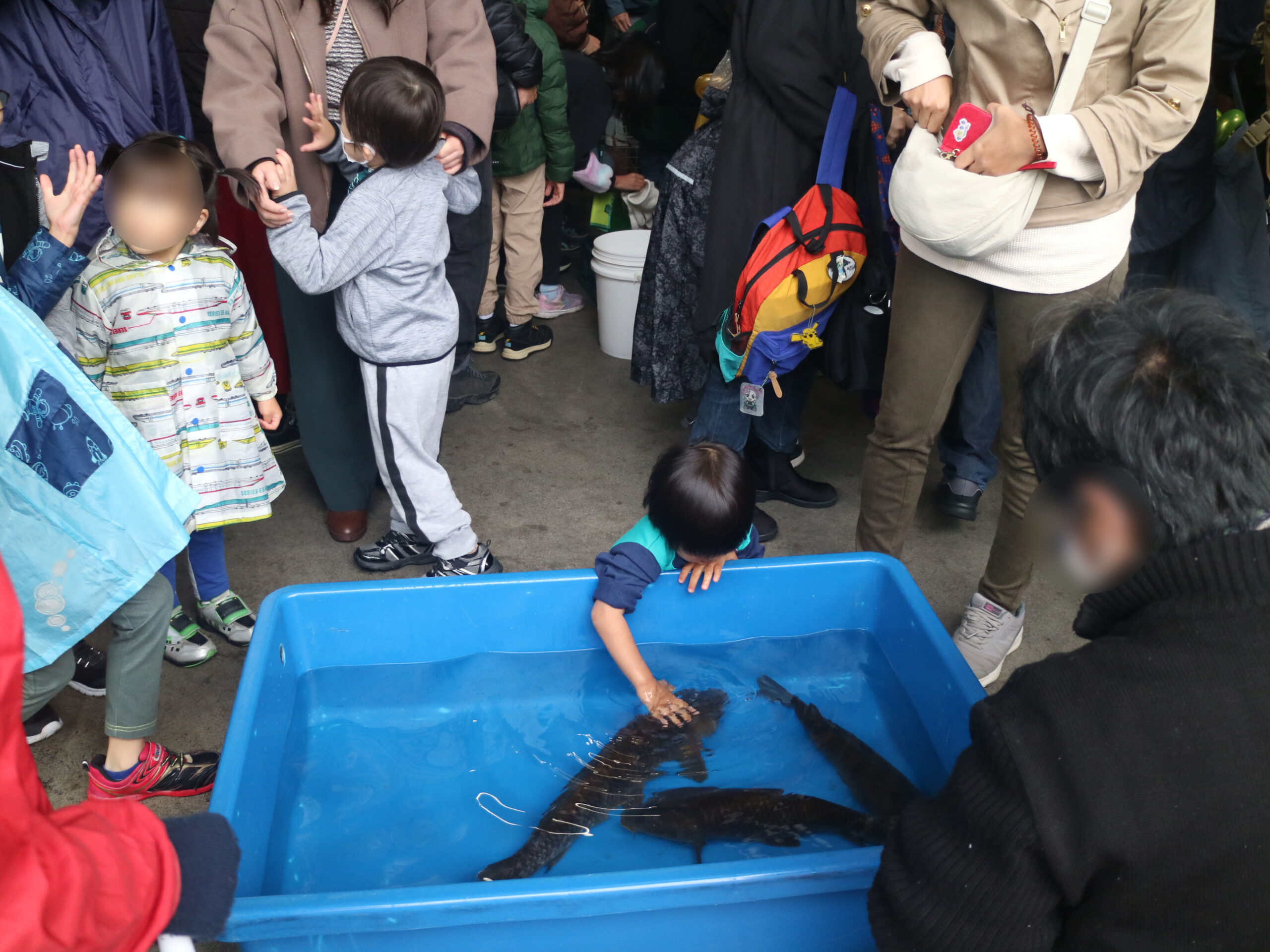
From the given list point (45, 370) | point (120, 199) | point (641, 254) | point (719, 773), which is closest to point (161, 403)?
point (120, 199)

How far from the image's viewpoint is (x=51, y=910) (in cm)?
70

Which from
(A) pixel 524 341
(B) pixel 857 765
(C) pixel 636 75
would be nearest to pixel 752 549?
(B) pixel 857 765

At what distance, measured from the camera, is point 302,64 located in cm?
209

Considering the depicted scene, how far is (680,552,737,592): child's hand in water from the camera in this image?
1.85m

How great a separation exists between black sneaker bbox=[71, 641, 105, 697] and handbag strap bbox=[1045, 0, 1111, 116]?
7.25 feet

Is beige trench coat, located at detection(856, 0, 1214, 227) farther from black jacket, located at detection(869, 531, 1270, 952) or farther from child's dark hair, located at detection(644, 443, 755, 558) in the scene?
black jacket, located at detection(869, 531, 1270, 952)

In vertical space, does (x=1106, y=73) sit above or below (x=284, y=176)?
above

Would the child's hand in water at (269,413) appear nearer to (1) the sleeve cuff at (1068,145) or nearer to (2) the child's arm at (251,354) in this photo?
(2) the child's arm at (251,354)

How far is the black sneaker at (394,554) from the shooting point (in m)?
2.51

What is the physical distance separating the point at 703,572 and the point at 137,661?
3.52 feet

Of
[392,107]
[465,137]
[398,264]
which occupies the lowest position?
[398,264]

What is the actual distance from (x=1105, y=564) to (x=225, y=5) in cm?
208

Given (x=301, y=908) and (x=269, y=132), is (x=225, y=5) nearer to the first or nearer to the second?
(x=269, y=132)

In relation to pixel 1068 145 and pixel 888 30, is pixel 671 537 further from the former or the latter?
pixel 888 30
